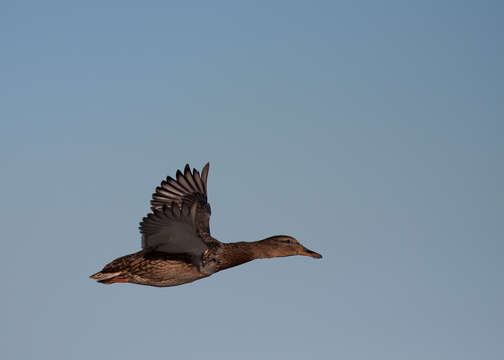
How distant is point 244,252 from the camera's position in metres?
17.4

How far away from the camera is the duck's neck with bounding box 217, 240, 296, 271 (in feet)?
55.9

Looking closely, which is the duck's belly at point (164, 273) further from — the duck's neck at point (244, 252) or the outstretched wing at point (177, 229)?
the duck's neck at point (244, 252)

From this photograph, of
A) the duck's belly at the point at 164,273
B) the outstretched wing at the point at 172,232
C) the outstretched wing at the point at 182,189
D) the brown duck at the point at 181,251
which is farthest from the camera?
the outstretched wing at the point at 182,189

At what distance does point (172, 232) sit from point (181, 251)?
31.9 inches

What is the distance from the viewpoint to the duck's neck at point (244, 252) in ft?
55.9

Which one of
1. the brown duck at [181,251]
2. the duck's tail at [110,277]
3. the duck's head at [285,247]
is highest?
the duck's head at [285,247]

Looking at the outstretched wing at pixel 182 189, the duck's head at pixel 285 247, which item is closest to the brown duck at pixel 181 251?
the duck's head at pixel 285 247

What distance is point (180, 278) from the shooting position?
16.5 metres

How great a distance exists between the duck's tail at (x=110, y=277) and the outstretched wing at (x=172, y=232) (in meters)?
1.07

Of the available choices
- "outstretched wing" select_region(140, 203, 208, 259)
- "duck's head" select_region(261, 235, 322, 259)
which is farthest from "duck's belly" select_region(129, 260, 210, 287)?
"duck's head" select_region(261, 235, 322, 259)

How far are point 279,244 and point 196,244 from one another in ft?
7.95

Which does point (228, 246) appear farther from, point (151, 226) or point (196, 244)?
A: point (151, 226)

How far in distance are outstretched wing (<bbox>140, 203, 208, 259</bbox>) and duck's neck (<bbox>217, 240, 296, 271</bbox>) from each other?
27.0 inches

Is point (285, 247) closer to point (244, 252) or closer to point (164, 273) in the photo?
point (244, 252)
